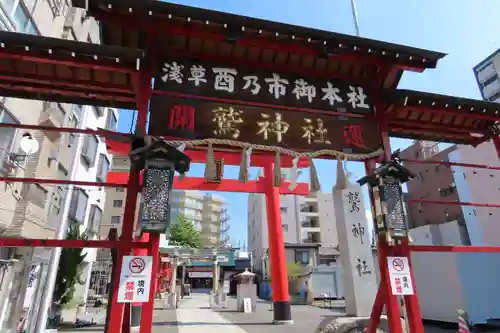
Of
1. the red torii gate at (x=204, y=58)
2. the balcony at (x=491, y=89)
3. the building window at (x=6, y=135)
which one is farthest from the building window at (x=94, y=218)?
the balcony at (x=491, y=89)

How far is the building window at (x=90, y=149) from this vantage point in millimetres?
15794

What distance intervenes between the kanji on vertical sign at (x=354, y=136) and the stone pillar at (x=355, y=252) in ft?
10.8

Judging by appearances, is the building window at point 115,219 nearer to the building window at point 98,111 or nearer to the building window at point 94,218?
the building window at point 94,218

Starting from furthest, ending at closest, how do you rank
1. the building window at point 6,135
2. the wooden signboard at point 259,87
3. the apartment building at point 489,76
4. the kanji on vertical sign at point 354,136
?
the apartment building at point 489,76, the building window at point 6,135, the kanji on vertical sign at point 354,136, the wooden signboard at point 259,87

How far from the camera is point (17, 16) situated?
31.7 ft

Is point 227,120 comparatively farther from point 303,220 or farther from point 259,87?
point 303,220

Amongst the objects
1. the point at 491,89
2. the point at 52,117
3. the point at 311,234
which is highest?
the point at 491,89

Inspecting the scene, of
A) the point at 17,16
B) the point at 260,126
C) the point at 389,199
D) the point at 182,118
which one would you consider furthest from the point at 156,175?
the point at 17,16

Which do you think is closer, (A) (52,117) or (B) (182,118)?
(B) (182,118)

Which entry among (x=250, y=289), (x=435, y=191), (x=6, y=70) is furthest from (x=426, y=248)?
(x=435, y=191)

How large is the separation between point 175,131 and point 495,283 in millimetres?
13983

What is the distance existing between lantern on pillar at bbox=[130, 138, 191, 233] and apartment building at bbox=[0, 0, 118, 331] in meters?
6.68

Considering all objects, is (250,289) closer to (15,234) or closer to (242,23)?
(15,234)

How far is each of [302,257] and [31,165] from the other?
1075 inches
